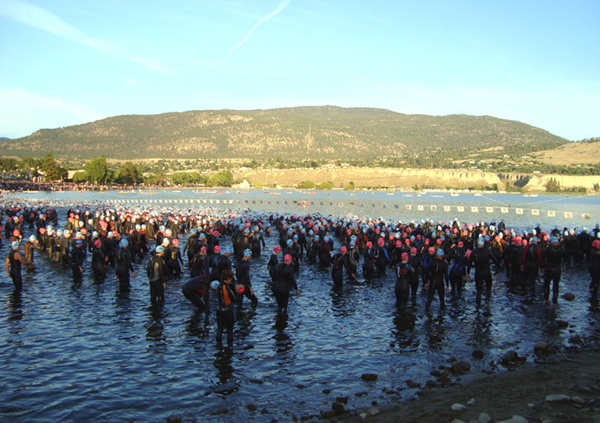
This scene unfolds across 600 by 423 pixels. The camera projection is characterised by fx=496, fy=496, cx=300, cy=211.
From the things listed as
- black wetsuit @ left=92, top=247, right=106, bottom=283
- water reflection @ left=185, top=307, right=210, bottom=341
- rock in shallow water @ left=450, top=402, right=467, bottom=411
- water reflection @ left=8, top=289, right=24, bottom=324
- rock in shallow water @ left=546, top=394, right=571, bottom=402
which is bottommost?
water reflection @ left=185, top=307, right=210, bottom=341

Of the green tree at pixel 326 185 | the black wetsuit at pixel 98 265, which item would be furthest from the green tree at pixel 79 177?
the black wetsuit at pixel 98 265

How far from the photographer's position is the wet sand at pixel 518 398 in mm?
7918

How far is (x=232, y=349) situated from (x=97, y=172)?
153 meters

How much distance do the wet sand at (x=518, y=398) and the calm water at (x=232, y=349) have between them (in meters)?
0.61

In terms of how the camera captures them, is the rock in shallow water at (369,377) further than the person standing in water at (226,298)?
No

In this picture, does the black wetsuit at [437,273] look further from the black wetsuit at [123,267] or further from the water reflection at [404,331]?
the black wetsuit at [123,267]

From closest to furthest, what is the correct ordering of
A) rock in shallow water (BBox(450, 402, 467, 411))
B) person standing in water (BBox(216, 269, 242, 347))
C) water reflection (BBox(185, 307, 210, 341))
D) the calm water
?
rock in shallow water (BBox(450, 402, 467, 411)) < the calm water < person standing in water (BBox(216, 269, 242, 347)) < water reflection (BBox(185, 307, 210, 341))

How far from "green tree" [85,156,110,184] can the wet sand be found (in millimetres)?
156362

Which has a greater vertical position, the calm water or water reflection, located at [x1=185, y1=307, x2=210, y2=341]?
water reflection, located at [x1=185, y1=307, x2=210, y2=341]

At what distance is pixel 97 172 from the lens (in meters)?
151

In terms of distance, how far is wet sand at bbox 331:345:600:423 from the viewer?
7918 mm

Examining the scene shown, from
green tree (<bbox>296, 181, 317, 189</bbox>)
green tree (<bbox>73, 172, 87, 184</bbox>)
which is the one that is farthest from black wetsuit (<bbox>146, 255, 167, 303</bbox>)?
green tree (<bbox>296, 181, 317, 189</bbox>)

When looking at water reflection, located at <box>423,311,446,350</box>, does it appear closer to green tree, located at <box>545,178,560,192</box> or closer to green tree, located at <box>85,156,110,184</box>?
green tree, located at <box>85,156,110,184</box>

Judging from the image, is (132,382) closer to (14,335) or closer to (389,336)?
(14,335)
